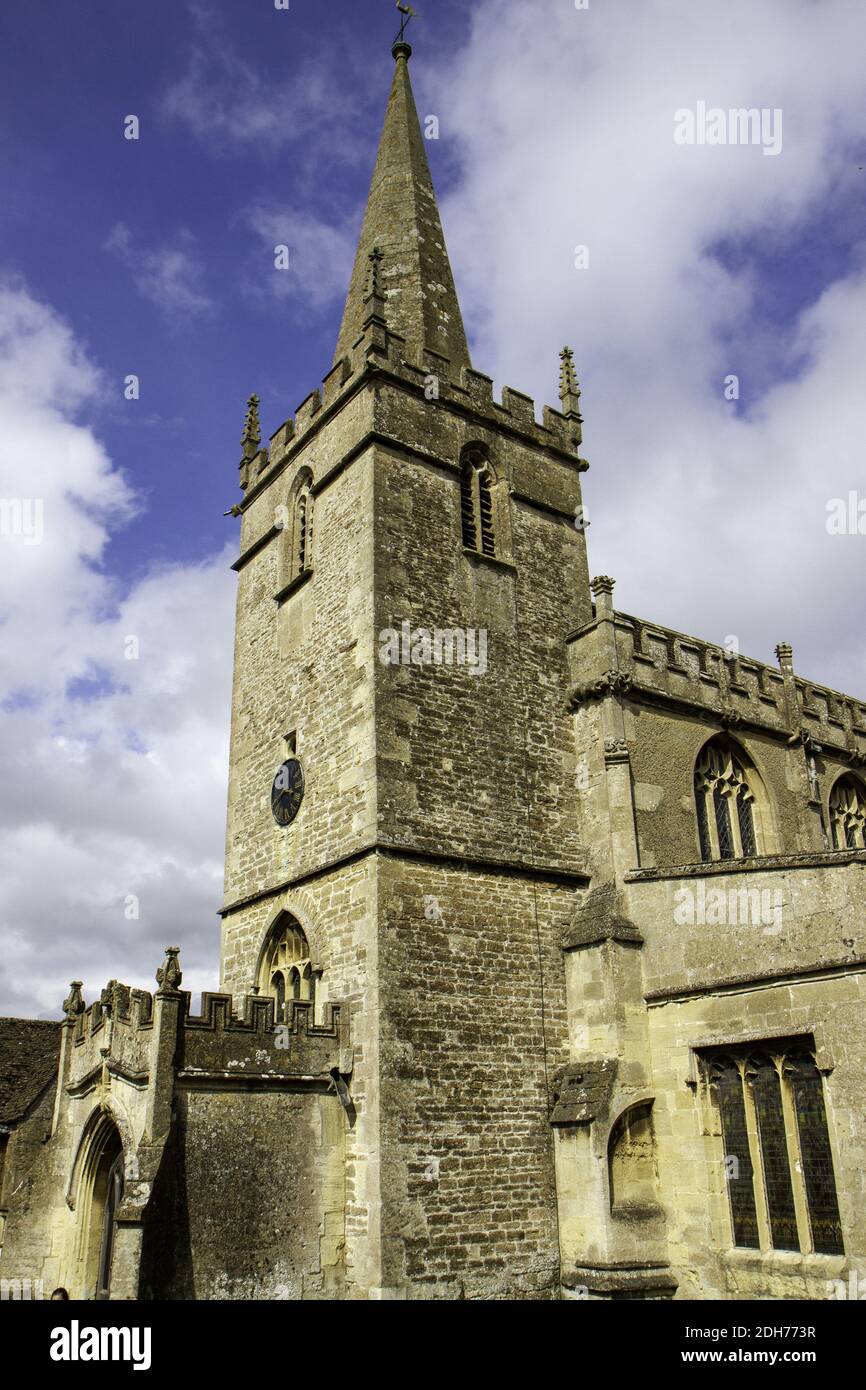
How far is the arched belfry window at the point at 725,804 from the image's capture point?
701 inches

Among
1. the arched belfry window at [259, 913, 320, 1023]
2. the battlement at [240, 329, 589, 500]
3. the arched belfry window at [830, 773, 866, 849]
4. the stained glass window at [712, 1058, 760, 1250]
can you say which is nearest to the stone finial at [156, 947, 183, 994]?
the arched belfry window at [259, 913, 320, 1023]

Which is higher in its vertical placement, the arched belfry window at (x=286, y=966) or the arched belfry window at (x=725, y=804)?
the arched belfry window at (x=725, y=804)

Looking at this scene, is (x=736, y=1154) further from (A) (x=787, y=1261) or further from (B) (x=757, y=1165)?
(A) (x=787, y=1261)

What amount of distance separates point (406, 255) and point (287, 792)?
10.6 metres

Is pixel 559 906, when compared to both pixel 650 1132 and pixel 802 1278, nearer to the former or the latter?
pixel 650 1132

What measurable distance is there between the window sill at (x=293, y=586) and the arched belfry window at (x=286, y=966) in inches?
217

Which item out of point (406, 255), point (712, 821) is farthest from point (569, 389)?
point (712, 821)

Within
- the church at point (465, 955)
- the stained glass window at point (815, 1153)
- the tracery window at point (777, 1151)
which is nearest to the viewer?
the stained glass window at point (815, 1153)

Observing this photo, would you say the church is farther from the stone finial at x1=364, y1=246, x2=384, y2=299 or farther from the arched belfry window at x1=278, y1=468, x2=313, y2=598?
the stone finial at x1=364, y1=246, x2=384, y2=299

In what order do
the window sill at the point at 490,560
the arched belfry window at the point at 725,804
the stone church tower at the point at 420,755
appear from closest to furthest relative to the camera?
the stone church tower at the point at 420,755 → the window sill at the point at 490,560 → the arched belfry window at the point at 725,804

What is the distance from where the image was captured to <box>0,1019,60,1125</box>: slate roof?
19.6m

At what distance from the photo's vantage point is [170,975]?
12805 mm

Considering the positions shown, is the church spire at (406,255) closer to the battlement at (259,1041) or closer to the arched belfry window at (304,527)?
the arched belfry window at (304,527)

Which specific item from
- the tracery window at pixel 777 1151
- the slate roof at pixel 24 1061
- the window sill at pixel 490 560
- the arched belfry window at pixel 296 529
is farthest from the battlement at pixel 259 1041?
the slate roof at pixel 24 1061
